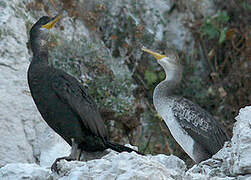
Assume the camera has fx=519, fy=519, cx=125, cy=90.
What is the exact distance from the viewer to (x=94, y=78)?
247 inches

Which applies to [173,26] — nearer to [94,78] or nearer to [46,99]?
[94,78]

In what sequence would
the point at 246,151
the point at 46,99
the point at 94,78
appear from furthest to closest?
1. the point at 94,78
2. the point at 46,99
3. the point at 246,151

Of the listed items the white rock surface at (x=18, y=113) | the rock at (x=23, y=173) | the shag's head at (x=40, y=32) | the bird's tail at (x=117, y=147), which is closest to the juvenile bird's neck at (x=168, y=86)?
the white rock surface at (x=18, y=113)

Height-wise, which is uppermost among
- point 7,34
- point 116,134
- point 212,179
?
point 212,179

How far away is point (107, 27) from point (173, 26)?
4.19 feet

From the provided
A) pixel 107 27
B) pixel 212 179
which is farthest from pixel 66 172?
pixel 107 27

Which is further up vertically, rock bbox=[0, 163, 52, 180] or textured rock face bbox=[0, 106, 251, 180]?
textured rock face bbox=[0, 106, 251, 180]

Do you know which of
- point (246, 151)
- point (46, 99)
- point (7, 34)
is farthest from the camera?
point (7, 34)

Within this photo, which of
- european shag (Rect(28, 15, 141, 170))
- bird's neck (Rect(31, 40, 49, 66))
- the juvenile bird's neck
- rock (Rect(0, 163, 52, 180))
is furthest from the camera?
the juvenile bird's neck

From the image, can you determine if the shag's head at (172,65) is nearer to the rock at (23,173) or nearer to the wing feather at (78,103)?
the wing feather at (78,103)

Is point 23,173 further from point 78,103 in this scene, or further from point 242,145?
point 242,145

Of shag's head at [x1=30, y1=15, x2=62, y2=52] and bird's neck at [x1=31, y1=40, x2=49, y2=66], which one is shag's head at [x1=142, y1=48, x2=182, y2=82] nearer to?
shag's head at [x1=30, y1=15, x2=62, y2=52]

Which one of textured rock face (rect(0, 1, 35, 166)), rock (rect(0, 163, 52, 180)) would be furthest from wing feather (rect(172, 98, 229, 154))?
rock (rect(0, 163, 52, 180))

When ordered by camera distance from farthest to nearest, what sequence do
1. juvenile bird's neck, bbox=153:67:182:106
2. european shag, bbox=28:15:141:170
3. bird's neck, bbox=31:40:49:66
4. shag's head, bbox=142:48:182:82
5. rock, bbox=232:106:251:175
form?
shag's head, bbox=142:48:182:82
juvenile bird's neck, bbox=153:67:182:106
bird's neck, bbox=31:40:49:66
european shag, bbox=28:15:141:170
rock, bbox=232:106:251:175
